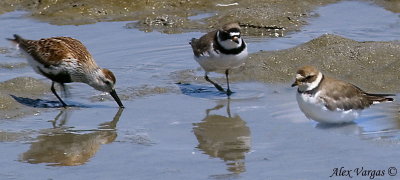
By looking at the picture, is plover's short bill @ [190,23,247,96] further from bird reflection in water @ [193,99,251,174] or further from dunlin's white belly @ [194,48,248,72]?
bird reflection in water @ [193,99,251,174]

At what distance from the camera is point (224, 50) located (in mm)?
10844

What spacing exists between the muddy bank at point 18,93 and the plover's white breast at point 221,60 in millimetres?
2093

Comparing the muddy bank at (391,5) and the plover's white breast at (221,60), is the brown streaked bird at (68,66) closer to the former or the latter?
the plover's white breast at (221,60)

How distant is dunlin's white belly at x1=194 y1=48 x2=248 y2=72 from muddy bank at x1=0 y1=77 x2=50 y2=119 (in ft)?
6.86

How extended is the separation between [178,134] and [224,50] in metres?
2.11

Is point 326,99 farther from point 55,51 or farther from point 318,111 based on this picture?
point 55,51

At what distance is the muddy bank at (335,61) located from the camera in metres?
11.2

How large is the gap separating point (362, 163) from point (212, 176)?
4.54 feet

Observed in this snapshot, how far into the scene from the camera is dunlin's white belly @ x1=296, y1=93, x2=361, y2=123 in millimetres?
8938

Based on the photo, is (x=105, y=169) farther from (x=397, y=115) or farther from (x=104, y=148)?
(x=397, y=115)

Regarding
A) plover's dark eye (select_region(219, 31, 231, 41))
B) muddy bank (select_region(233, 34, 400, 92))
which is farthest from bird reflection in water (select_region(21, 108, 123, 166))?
muddy bank (select_region(233, 34, 400, 92))

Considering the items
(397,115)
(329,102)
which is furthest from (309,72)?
(397,115)

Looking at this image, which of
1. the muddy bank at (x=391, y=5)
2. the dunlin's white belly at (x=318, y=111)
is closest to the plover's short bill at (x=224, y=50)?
the dunlin's white belly at (x=318, y=111)

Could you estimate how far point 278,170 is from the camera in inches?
302
